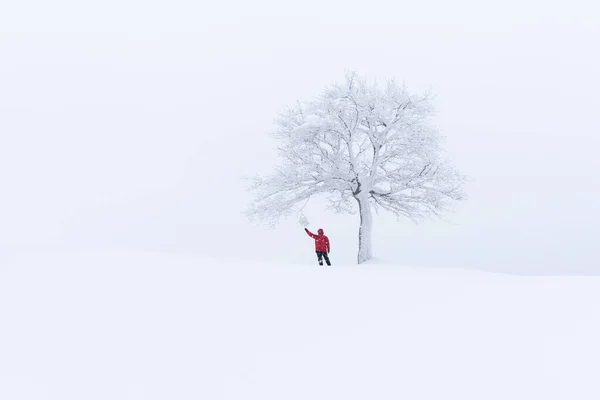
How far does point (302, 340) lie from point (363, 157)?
1517 centimetres

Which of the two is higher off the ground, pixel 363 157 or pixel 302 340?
pixel 363 157

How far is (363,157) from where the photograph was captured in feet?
70.9

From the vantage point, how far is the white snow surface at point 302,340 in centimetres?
585

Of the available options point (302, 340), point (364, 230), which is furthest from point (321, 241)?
point (302, 340)

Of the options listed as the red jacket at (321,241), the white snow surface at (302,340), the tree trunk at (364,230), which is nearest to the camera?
the white snow surface at (302,340)

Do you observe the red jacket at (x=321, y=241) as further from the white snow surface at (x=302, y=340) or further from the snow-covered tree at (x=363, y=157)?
the white snow surface at (x=302, y=340)

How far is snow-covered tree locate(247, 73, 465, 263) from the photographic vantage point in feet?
68.2

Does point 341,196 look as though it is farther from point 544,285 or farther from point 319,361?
point 319,361

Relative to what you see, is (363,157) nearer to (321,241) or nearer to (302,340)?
(321,241)

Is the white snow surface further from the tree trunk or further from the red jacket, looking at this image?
the tree trunk

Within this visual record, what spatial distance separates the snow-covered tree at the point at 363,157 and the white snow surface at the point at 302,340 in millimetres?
9767

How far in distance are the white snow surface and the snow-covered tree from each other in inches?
385

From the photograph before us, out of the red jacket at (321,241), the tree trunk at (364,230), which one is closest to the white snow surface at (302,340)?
the red jacket at (321,241)

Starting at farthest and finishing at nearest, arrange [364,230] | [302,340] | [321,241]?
1. [364,230]
2. [321,241]
3. [302,340]
